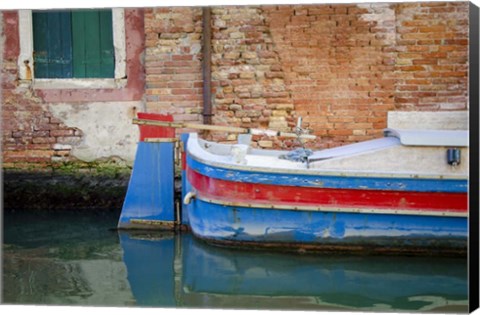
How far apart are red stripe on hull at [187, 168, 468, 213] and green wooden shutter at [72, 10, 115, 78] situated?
3.40 feet

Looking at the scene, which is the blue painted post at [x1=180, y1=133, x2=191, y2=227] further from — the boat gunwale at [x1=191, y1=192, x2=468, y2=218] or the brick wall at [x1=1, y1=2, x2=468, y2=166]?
the boat gunwale at [x1=191, y1=192, x2=468, y2=218]

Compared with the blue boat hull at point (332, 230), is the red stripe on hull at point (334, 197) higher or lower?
higher

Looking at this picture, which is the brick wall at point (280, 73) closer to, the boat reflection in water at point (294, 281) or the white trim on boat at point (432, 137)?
the white trim on boat at point (432, 137)

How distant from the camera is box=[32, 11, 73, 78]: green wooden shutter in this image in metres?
4.71

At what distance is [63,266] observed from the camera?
448 cm

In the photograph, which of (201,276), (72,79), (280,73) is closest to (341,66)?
(280,73)

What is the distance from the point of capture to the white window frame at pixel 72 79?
4655 millimetres

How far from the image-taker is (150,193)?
16.4ft

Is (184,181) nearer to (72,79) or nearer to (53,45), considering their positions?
(72,79)

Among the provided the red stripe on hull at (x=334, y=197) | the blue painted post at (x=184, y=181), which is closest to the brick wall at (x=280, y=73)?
the blue painted post at (x=184, y=181)

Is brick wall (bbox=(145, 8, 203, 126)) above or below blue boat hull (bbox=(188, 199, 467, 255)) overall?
above

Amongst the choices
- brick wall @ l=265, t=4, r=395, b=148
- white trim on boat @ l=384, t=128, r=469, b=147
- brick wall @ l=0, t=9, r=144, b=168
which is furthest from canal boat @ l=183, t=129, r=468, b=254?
brick wall @ l=0, t=9, r=144, b=168

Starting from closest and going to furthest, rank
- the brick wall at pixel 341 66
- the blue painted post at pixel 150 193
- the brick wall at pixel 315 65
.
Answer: the brick wall at pixel 315 65 → the brick wall at pixel 341 66 → the blue painted post at pixel 150 193

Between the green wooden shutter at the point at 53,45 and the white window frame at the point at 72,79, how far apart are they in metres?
0.03
